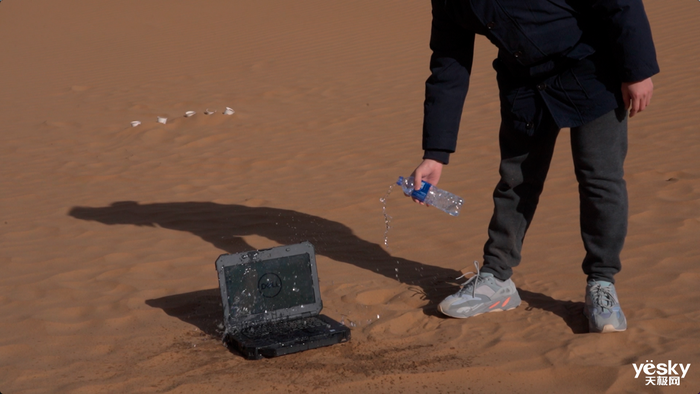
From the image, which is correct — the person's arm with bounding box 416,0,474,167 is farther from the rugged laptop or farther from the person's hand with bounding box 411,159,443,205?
the rugged laptop

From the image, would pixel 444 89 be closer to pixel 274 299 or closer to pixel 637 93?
pixel 637 93

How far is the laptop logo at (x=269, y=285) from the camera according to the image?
306 cm

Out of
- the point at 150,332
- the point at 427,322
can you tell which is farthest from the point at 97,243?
the point at 427,322

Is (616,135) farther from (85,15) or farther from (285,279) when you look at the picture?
(85,15)

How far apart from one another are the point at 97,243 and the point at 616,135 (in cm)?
328

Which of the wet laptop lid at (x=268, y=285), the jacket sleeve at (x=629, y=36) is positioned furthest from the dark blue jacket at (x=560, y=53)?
the wet laptop lid at (x=268, y=285)

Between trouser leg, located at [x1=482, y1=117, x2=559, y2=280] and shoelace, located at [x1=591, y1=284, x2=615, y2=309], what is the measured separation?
0.41 m

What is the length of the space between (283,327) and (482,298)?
3.00 ft

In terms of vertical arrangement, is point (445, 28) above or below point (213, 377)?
above

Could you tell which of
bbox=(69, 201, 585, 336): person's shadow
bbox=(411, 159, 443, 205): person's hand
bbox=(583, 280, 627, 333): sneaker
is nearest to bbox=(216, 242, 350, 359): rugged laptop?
bbox=(69, 201, 585, 336): person's shadow

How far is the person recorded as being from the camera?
Result: 8.61 feet

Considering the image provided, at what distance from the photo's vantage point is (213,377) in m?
2.62

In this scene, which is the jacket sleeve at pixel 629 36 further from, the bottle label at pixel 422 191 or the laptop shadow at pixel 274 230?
the laptop shadow at pixel 274 230

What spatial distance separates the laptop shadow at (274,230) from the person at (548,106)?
531mm
